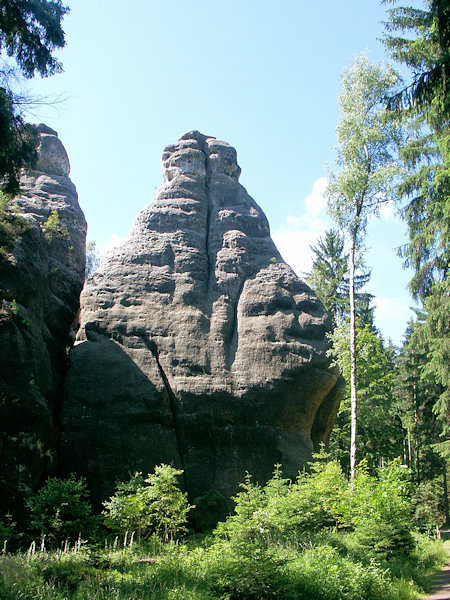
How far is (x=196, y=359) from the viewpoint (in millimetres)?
16281

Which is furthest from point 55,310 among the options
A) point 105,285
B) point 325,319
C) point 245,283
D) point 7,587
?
point 7,587

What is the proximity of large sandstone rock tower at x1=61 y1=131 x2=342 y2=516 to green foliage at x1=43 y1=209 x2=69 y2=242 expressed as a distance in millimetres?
2384

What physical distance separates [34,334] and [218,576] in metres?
8.89

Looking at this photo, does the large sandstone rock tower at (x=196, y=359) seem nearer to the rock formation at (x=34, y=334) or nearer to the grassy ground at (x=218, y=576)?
the rock formation at (x=34, y=334)

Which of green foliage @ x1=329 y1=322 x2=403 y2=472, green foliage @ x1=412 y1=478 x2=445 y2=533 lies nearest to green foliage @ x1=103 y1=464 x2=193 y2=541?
green foliage @ x1=329 y1=322 x2=403 y2=472

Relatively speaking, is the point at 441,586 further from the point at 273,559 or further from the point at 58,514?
the point at 58,514

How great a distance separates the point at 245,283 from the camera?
61.3ft

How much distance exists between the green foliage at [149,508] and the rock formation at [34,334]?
7.02 ft

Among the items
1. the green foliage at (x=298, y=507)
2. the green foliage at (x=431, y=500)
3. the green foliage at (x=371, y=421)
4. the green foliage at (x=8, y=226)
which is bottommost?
the green foliage at (x=431, y=500)

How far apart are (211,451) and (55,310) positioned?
702 centimetres

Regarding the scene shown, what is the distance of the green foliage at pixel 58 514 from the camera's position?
11195 mm

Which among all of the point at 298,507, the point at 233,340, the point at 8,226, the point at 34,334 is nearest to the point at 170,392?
the point at 233,340

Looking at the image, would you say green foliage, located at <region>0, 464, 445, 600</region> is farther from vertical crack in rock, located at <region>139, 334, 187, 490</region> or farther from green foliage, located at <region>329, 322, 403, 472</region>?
green foliage, located at <region>329, 322, 403, 472</region>

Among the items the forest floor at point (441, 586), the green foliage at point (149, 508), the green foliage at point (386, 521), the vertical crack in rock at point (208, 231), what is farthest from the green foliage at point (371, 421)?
the green foliage at point (149, 508)
